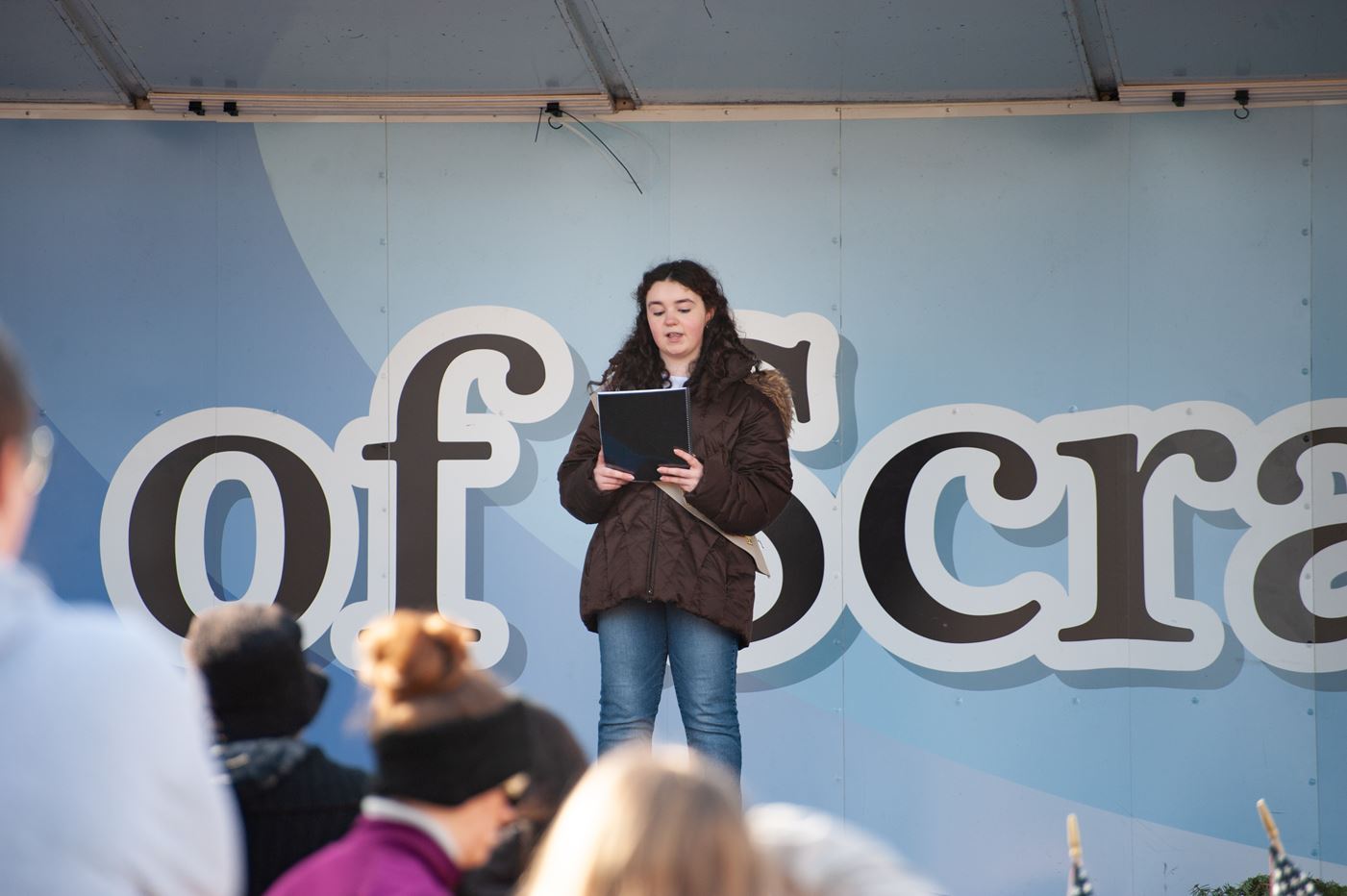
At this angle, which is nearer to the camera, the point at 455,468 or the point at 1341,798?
the point at 1341,798

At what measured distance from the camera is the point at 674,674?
353cm

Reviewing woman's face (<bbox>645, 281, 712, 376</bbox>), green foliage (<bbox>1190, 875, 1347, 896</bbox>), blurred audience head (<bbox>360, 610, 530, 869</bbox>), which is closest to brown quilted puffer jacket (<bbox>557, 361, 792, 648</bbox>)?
woman's face (<bbox>645, 281, 712, 376</bbox>)

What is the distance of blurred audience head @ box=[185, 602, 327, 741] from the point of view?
6.75ft

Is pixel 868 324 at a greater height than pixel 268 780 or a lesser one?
greater

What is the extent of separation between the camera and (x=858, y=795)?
14.2ft

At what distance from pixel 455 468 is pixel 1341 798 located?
8.57 ft

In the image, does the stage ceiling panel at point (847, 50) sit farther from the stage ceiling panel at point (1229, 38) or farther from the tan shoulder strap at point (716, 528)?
the tan shoulder strap at point (716, 528)

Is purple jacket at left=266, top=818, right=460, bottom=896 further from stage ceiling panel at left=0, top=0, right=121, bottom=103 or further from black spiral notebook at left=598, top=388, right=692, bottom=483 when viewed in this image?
stage ceiling panel at left=0, top=0, right=121, bottom=103

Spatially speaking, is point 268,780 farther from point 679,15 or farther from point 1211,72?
point 1211,72

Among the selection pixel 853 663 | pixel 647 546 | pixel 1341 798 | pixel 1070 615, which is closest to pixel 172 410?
pixel 647 546

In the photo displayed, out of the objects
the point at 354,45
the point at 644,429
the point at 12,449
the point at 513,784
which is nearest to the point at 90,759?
the point at 12,449

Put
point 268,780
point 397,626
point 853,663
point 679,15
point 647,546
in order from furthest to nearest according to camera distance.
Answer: point 853,663 → point 679,15 → point 647,546 → point 268,780 → point 397,626

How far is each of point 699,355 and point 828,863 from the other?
94.8 inches

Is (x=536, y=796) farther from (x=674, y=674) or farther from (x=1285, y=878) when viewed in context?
(x=674, y=674)
